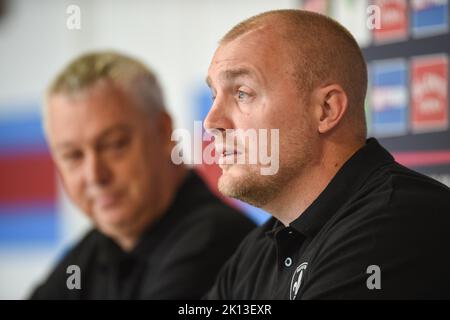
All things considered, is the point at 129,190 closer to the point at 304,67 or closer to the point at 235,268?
the point at 235,268

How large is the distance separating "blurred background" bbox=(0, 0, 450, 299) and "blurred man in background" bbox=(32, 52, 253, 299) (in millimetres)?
185

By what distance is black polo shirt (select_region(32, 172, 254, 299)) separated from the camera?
1.50 metres

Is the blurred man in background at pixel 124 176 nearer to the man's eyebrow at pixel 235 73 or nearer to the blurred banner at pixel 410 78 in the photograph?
the blurred banner at pixel 410 78

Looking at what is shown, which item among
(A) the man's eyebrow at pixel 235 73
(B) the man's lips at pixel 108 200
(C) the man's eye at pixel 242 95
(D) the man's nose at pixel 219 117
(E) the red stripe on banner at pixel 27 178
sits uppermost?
(A) the man's eyebrow at pixel 235 73

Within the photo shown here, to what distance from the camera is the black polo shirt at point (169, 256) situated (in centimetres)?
150

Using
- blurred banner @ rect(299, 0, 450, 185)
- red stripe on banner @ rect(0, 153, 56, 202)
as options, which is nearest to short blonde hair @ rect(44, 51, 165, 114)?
blurred banner @ rect(299, 0, 450, 185)

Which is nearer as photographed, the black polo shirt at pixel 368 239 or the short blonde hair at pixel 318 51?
the black polo shirt at pixel 368 239

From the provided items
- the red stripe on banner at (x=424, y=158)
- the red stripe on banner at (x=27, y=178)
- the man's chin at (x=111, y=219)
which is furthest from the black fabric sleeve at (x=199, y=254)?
the red stripe on banner at (x=27, y=178)

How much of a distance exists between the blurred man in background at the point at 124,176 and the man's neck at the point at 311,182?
1.54 ft

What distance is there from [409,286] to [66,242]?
290cm

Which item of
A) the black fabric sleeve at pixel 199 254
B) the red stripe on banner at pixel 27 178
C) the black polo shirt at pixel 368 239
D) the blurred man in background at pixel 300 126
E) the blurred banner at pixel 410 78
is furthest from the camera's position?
the red stripe on banner at pixel 27 178

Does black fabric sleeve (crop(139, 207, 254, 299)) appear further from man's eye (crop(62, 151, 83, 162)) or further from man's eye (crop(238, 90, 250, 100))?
man's eye (crop(238, 90, 250, 100))

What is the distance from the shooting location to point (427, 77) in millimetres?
1636
